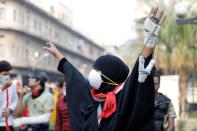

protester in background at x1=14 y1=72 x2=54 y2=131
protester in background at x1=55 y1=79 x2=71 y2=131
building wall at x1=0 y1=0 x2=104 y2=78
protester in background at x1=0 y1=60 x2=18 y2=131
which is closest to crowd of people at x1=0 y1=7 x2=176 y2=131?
protester in background at x1=0 y1=60 x2=18 y2=131

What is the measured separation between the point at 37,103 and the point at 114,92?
425 cm

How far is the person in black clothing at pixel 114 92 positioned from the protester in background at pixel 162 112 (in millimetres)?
2483

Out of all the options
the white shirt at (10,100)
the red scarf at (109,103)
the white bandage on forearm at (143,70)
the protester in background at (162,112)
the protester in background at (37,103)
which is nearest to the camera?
the white bandage on forearm at (143,70)

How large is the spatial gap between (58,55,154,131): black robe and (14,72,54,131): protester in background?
3721 millimetres

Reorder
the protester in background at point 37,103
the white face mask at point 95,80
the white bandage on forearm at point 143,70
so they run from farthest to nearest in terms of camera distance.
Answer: the protester in background at point 37,103 → the white face mask at point 95,80 → the white bandage on forearm at point 143,70

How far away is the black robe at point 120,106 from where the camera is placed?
122 inches

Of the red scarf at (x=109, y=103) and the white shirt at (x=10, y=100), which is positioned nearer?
the red scarf at (x=109, y=103)

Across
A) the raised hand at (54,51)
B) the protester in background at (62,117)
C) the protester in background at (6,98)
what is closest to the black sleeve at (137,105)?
the raised hand at (54,51)

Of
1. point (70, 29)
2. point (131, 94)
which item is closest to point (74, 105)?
point (131, 94)

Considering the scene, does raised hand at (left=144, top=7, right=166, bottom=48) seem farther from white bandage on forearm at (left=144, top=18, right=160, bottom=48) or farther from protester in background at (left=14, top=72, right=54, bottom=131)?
protester in background at (left=14, top=72, right=54, bottom=131)

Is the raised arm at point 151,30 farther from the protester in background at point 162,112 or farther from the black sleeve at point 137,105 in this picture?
the protester in background at point 162,112

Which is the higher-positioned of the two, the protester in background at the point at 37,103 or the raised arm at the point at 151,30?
the raised arm at the point at 151,30

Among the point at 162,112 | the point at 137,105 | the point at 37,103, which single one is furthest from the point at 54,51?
the point at 37,103

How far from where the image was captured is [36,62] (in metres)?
53.9
